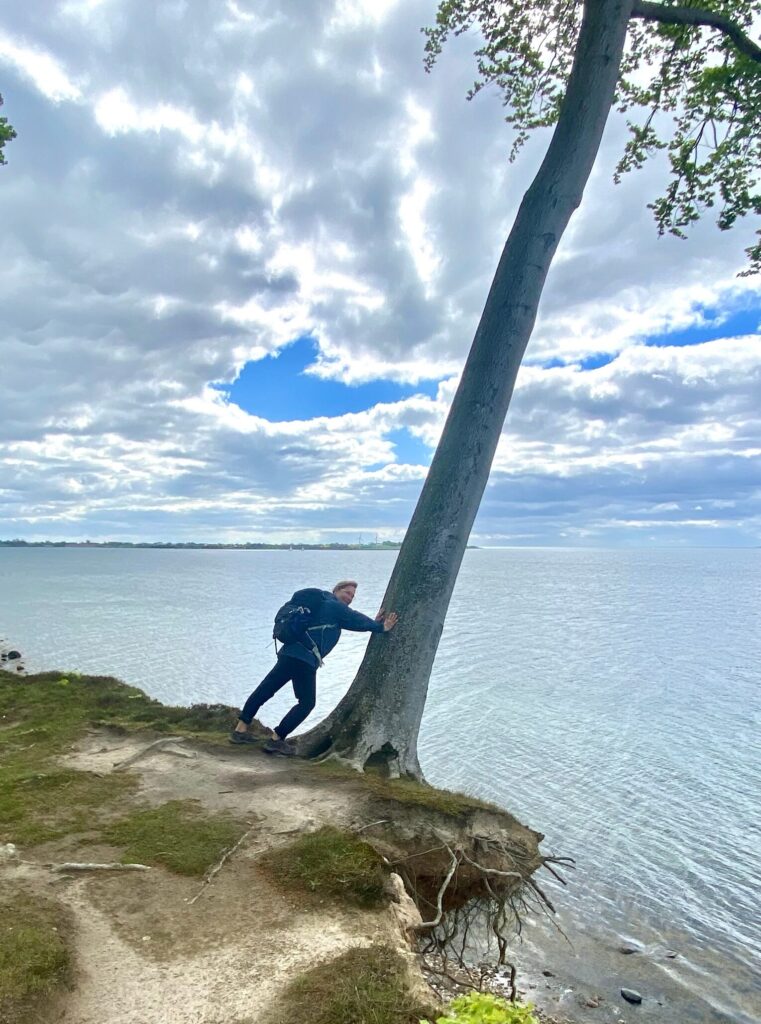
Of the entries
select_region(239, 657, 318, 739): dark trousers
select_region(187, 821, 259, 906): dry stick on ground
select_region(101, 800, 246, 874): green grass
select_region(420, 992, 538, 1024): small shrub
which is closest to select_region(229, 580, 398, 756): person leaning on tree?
select_region(239, 657, 318, 739): dark trousers

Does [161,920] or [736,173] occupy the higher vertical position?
[736,173]

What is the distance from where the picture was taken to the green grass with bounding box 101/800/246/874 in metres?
5.53

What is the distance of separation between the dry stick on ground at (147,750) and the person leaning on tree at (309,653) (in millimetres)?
1157

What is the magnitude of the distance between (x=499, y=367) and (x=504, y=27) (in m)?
6.91

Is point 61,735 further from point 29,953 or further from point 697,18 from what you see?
point 697,18

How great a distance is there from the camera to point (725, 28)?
8859 mm

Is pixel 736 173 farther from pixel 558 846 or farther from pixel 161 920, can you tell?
pixel 161 920

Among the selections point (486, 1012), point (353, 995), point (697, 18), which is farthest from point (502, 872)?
point (697, 18)

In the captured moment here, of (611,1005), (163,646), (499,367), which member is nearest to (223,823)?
(611,1005)

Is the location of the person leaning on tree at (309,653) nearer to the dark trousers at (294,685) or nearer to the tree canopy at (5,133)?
the dark trousers at (294,685)

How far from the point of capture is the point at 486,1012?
260cm

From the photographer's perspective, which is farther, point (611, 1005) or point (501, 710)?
point (501, 710)

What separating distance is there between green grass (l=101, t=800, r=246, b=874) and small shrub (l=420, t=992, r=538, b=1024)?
3.32 meters

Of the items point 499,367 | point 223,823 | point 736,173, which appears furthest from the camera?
point 736,173
